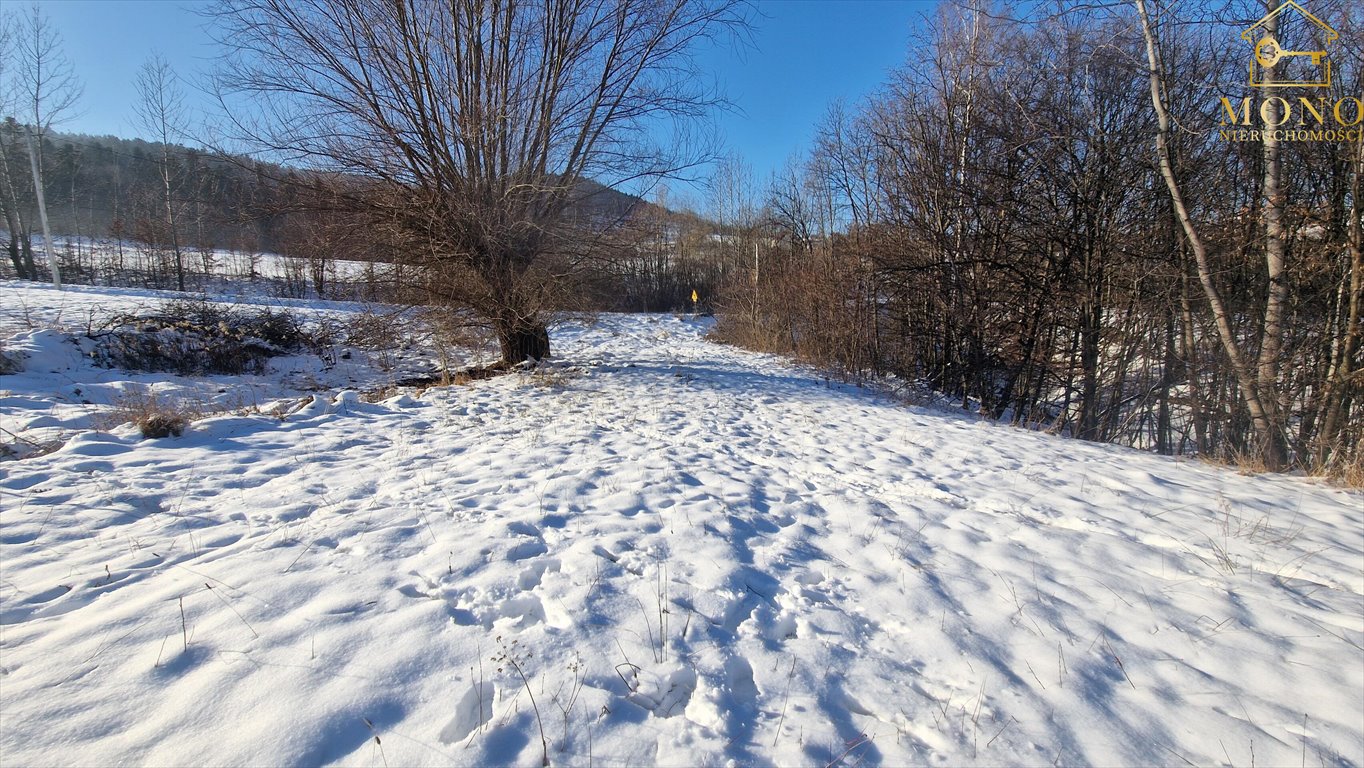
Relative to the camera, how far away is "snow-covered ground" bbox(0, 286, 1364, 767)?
5.17 feet

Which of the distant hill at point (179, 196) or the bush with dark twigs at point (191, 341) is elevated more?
the distant hill at point (179, 196)

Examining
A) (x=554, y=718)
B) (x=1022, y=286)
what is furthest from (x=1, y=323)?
(x=1022, y=286)

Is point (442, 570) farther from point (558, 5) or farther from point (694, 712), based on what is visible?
point (558, 5)

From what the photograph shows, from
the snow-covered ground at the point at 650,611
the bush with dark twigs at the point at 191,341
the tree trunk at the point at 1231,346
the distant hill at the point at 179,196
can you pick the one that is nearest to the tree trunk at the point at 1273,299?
the tree trunk at the point at 1231,346

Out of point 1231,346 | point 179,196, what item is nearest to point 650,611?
point 1231,346

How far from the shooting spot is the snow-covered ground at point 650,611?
1.58 m

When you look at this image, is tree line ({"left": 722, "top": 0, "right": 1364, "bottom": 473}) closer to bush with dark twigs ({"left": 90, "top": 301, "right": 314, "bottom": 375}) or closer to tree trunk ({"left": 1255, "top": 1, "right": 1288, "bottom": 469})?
tree trunk ({"left": 1255, "top": 1, "right": 1288, "bottom": 469})

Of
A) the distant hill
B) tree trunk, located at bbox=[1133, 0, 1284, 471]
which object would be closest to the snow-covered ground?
tree trunk, located at bbox=[1133, 0, 1284, 471]

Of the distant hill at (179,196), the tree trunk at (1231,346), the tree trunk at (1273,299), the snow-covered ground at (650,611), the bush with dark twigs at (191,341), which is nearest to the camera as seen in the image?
the snow-covered ground at (650,611)

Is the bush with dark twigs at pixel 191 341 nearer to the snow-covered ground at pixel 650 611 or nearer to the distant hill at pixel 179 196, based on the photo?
the distant hill at pixel 179 196

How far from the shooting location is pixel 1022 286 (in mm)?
8086

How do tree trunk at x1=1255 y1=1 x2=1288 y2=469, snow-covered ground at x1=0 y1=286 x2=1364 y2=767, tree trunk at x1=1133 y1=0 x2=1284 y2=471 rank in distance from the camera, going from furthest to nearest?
tree trunk at x1=1133 y1=0 x2=1284 y2=471
tree trunk at x1=1255 y1=1 x2=1288 y2=469
snow-covered ground at x1=0 y1=286 x2=1364 y2=767

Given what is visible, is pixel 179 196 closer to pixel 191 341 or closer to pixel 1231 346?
pixel 191 341

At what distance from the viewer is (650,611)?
2234mm
